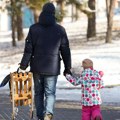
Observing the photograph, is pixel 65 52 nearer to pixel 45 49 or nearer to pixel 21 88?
pixel 45 49

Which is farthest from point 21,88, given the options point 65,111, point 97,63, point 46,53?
Answer: point 97,63

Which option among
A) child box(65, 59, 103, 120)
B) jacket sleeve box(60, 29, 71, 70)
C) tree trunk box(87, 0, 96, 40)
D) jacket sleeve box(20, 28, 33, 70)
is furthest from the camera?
tree trunk box(87, 0, 96, 40)

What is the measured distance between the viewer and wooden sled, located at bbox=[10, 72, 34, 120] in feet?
27.6

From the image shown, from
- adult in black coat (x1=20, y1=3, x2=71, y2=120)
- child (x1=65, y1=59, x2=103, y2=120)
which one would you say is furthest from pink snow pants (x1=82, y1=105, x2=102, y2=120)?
adult in black coat (x1=20, y1=3, x2=71, y2=120)

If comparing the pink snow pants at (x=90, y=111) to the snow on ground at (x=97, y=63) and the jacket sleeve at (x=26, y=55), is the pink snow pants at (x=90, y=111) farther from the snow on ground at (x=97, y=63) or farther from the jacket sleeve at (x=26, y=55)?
the snow on ground at (x=97, y=63)

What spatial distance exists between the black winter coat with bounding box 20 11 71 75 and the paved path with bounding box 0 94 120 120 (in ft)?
5.44

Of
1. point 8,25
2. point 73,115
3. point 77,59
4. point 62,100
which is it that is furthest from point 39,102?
point 8,25

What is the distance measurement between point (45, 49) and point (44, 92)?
0.75 metres

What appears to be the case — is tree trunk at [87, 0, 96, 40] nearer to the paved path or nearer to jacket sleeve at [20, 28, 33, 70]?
the paved path

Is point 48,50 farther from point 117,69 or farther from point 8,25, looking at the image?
point 8,25

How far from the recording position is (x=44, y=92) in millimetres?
8570

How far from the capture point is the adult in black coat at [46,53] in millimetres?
8398

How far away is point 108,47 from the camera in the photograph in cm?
2486

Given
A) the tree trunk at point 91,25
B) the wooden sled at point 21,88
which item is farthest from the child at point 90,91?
the tree trunk at point 91,25
